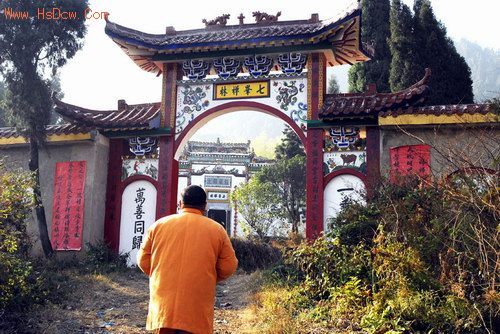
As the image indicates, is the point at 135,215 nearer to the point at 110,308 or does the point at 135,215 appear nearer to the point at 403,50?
the point at 110,308

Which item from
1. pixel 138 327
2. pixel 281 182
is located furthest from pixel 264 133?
pixel 138 327

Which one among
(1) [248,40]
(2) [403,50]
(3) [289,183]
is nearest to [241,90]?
(1) [248,40]

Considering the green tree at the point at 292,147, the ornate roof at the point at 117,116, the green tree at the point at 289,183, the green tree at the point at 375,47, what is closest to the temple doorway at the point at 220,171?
the green tree at the point at 292,147

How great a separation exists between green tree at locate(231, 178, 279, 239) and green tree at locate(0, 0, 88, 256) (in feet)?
34.0

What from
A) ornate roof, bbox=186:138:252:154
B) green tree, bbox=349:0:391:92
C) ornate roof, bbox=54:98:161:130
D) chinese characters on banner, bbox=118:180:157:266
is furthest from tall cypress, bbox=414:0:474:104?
ornate roof, bbox=186:138:252:154

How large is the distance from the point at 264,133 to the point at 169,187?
8355cm

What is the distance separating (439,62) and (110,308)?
435 inches

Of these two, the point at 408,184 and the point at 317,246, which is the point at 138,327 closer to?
the point at 317,246

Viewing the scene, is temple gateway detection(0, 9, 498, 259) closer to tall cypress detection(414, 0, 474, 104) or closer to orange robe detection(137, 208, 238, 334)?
tall cypress detection(414, 0, 474, 104)

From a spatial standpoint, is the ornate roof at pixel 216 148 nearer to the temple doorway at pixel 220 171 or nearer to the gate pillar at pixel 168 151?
the temple doorway at pixel 220 171

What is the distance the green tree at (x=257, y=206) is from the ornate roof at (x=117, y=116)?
936 cm

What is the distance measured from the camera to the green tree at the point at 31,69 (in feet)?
36.2

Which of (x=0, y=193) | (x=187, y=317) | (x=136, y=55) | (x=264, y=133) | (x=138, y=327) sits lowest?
(x=138, y=327)

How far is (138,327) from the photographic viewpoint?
624 cm
